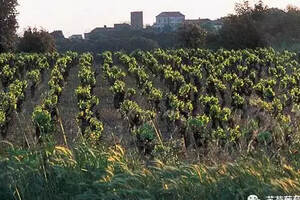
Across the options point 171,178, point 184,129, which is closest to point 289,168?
point 171,178

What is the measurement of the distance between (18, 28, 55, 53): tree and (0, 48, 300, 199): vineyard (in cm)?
1596

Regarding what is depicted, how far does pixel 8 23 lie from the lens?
40.3 metres

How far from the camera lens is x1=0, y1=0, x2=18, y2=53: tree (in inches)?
1559

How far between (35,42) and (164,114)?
30.5m

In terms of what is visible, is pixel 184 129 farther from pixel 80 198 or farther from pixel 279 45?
pixel 279 45

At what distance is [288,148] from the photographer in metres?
7.27

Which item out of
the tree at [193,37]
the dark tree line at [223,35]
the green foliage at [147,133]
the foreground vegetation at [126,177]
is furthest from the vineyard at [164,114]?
the tree at [193,37]

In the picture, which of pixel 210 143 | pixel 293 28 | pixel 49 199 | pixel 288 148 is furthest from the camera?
pixel 293 28

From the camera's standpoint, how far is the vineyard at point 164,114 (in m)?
7.98

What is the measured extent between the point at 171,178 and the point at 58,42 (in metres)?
58.0

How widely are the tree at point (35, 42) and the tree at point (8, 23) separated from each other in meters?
0.93

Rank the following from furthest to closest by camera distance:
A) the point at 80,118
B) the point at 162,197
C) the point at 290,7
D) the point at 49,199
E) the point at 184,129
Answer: the point at 290,7, the point at 80,118, the point at 184,129, the point at 49,199, the point at 162,197

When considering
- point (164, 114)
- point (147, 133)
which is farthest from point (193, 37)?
point (147, 133)

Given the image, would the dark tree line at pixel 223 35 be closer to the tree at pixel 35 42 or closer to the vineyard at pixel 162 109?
the tree at pixel 35 42
